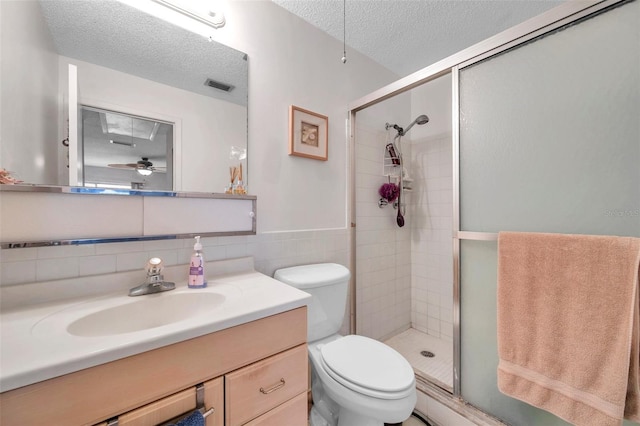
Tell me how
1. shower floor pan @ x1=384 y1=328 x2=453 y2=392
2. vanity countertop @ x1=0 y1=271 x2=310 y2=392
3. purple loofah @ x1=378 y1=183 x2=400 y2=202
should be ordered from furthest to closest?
1. purple loofah @ x1=378 y1=183 x2=400 y2=202
2. shower floor pan @ x1=384 y1=328 x2=453 y2=392
3. vanity countertop @ x1=0 y1=271 x2=310 y2=392

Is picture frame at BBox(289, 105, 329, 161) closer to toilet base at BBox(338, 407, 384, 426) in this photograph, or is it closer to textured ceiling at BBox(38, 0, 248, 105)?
textured ceiling at BBox(38, 0, 248, 105)

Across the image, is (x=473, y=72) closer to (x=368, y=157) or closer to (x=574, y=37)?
(x=574, y=37)

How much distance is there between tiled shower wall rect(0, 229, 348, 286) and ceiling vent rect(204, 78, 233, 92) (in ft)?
2.40

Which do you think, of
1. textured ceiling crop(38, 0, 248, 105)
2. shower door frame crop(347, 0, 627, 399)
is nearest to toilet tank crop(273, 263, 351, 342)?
shower door frame crop(347, 0, 627, 399)

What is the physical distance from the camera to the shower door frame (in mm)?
923

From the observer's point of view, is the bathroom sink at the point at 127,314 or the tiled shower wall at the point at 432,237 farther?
the tiled shower wall at the point at 432,237

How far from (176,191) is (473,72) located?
1.44m

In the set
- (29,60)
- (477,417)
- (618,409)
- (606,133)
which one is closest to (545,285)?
(618,409)

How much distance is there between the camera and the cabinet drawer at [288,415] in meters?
0.78

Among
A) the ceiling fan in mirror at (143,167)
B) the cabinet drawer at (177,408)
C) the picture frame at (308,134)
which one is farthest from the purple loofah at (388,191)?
the cabinet drawer at (177,408)

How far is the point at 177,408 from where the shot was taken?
2.06 feet

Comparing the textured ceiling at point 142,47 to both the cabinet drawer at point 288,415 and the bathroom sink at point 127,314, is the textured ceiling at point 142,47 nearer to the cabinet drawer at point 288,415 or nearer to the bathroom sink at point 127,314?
the bathroom sink at point 127,314

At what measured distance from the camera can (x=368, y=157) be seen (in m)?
1.91

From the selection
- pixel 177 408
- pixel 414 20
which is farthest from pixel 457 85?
pixel 177 408
